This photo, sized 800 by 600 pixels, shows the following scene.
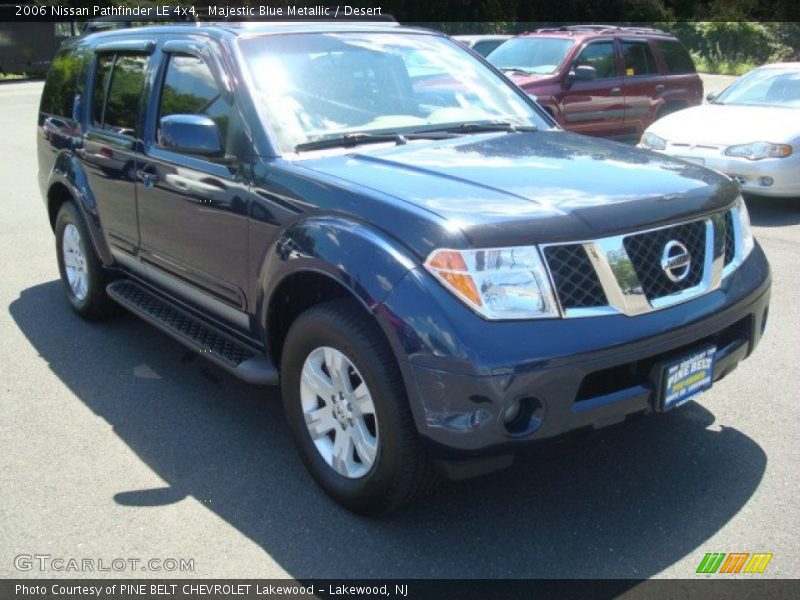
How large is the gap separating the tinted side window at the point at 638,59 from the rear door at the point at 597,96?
26 cm

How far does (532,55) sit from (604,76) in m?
1.04

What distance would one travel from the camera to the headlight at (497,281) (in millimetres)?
2896

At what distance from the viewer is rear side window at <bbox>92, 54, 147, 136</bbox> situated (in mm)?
4828

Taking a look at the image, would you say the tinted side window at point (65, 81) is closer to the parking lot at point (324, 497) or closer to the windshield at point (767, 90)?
the parking lot at point (324, 497)

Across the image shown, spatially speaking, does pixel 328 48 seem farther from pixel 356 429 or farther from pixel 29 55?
pixel 29 55

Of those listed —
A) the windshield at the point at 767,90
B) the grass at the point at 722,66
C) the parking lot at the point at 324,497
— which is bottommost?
the grass at the point at 722,66

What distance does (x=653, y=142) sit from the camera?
9.29 metres

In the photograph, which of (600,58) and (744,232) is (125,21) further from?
(600,58)

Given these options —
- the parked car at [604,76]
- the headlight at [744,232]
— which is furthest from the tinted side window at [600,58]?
the headlight at [744,232]

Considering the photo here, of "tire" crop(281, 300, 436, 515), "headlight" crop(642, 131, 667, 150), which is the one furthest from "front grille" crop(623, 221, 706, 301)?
"headlight" crop(642, 131, 667, 150)

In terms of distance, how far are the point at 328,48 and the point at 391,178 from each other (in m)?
1.18

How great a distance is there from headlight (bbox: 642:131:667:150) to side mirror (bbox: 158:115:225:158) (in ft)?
21.3

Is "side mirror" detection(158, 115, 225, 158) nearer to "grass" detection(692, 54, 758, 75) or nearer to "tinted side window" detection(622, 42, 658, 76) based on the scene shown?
"tinted side window" detection(622, 42, 658, 76)

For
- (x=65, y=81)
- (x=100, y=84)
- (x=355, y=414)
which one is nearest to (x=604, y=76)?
(x=65, y=81)
